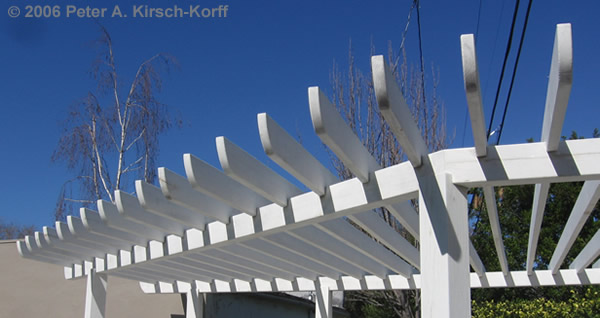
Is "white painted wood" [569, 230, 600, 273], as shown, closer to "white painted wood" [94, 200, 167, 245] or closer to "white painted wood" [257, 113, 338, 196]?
"white painted wood" [257, 113, 338, 196]

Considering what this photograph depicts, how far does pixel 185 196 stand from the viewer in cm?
362

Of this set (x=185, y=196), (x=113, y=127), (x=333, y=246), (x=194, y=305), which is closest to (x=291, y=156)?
(x=185, y=196)

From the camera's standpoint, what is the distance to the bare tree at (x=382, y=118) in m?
11.2

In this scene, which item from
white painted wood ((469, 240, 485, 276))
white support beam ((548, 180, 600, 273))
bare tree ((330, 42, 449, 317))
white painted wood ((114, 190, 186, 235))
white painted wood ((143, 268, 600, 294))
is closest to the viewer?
white support beam ((548, 180, 600, 273))

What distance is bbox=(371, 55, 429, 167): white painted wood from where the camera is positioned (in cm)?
217

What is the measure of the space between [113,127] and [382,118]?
22.7 feet

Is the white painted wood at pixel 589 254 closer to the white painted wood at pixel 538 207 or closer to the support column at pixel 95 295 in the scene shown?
the white painted wood at pixel 538 207

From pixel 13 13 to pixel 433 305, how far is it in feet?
47.3

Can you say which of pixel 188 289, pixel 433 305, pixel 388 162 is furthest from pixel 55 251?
pixel 388 162

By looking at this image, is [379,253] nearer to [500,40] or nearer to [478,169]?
[478,169]

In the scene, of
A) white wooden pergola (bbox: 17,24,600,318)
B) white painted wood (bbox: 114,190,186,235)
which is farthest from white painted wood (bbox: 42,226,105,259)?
white painted wood (bbox: 114,190,186,235)

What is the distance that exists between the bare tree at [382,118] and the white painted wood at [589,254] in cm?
503

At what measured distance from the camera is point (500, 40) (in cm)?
675

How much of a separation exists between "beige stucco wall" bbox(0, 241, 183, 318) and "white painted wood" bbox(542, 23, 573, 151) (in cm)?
839
